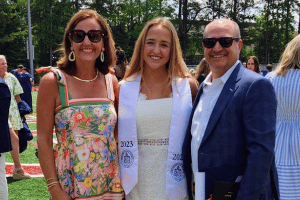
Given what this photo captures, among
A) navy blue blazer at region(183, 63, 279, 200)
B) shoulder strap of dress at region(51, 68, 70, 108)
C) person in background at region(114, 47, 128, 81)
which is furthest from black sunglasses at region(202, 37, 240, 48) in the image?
person in background at region(114, 47, 128, 81)

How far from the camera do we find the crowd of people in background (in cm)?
195

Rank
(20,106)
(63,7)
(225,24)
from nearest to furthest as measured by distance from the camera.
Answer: (225,24), (20,106), (63,7)

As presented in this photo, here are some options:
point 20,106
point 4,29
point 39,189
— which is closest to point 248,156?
point 39,189

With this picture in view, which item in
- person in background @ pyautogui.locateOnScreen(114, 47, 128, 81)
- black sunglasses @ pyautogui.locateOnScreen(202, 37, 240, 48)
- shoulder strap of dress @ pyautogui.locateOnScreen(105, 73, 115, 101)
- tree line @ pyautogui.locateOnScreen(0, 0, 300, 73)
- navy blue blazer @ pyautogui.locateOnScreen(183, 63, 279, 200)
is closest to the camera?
navy blue blazer @ pyautogui.locateOnScreen(183, 63, 279, 200)

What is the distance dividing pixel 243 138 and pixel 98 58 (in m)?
1.49

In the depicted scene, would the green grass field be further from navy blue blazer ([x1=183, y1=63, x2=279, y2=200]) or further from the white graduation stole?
navy blue blazer ([x1=183, y1=63, x2=279, y2=200])

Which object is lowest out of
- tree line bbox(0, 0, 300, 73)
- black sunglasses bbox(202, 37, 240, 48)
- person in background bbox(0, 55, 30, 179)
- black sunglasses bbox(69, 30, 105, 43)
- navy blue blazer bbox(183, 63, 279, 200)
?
person in background bbox(0, 55, 30, 179)

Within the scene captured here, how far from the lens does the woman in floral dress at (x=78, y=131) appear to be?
2379 millimetres

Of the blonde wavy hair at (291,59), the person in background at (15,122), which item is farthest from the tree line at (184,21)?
the blonde wavy hair at (291,59)

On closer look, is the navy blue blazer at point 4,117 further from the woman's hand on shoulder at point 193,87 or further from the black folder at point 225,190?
the black folder at point 225,190

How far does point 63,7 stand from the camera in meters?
36.6

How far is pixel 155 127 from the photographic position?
253 centimetres

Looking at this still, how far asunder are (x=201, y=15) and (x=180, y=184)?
121 ft

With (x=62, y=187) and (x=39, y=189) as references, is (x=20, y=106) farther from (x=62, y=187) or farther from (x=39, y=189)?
(x=62, y=187)
